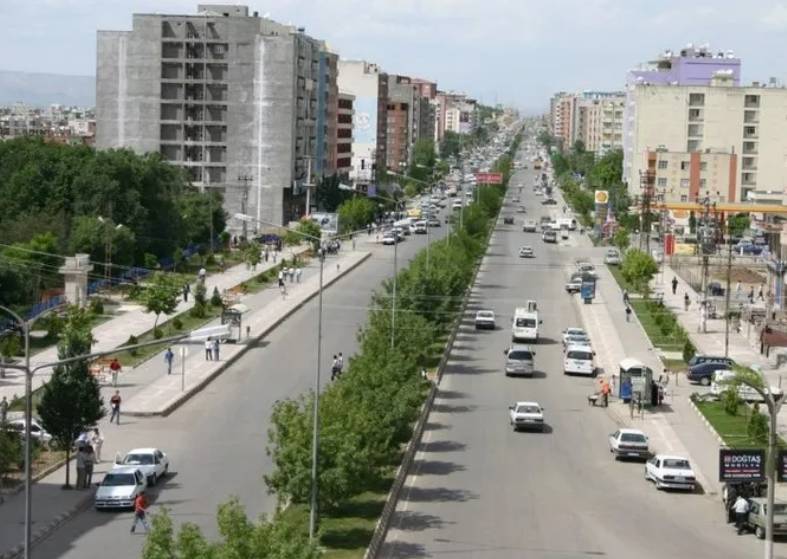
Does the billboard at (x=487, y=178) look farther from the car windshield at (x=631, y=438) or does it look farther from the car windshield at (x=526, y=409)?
the car windshield at (x=631, y=438)

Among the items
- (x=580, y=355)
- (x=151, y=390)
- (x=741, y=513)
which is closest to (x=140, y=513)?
(x=741, y=513)

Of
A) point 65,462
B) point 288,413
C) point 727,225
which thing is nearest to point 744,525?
point 288,413

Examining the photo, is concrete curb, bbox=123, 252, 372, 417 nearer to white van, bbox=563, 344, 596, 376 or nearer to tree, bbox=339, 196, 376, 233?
white van, bbox=563, 344, 596, 376

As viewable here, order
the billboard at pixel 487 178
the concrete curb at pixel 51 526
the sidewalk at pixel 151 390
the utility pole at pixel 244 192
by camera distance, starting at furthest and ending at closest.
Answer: the billboard at pixel 487 178 → the utility pole at pixel 244 192 → the sidewalk at pixel 151 390 → the concrete curb at pixel 51 526

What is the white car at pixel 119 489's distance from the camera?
2577 cm

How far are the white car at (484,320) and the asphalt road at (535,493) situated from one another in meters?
9.05

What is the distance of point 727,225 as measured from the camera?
327 feet

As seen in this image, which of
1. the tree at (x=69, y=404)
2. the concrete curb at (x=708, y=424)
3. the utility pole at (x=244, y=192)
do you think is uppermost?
the utility pole at (x=244, y=192)

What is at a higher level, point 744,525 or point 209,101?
point 209,101

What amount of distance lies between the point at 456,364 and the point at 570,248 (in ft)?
154

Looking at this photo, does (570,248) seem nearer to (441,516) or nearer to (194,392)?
(194,392)

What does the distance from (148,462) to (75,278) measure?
25.6m

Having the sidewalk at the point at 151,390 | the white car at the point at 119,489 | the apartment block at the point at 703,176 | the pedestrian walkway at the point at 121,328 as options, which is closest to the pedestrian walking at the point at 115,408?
the sidewalk at the point at 151,390

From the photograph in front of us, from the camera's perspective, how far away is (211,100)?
9156 cm
